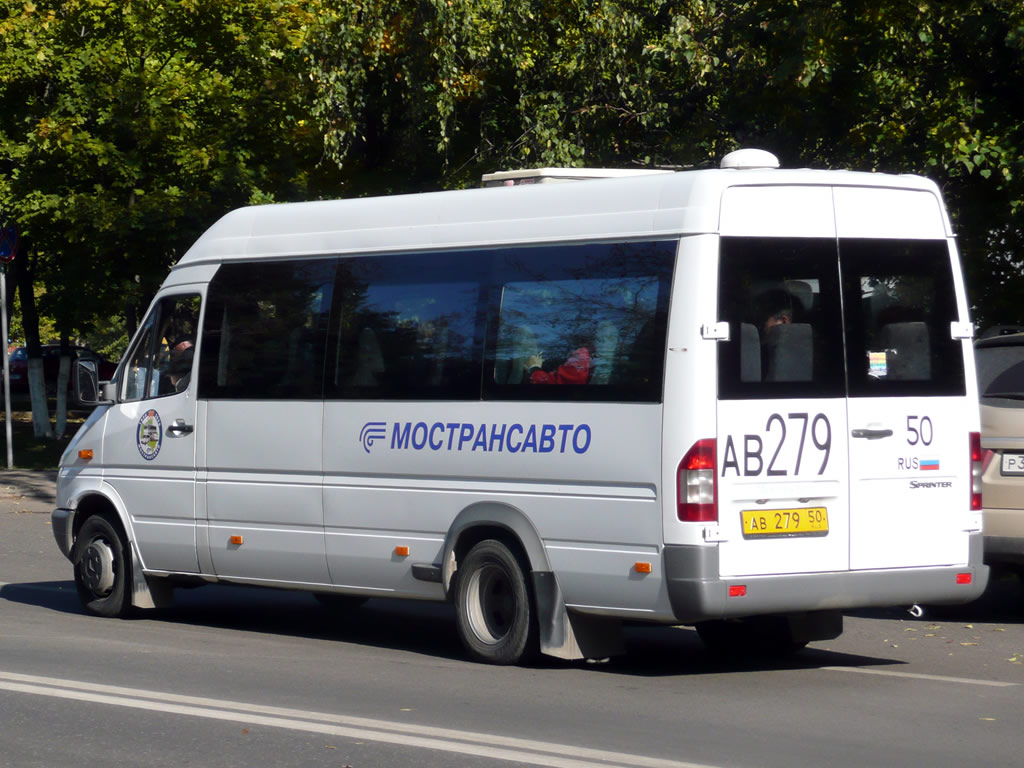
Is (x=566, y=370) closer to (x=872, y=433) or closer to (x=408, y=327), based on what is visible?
(x=408, y=327)

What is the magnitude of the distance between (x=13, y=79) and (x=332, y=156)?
25.2 feet

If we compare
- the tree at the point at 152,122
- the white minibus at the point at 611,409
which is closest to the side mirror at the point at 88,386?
the white minibus at the point at 611,409

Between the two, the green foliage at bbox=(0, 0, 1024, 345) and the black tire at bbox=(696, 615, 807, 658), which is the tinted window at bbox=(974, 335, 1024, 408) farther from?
the green foliage at bbox=(0, 0, 1024, 345)

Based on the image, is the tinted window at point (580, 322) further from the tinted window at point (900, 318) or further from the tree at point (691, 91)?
the tree at point (691, 91)

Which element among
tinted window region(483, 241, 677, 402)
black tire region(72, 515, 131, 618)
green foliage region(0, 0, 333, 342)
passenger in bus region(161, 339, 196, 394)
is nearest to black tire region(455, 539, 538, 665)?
tinted window region(483, 241, 677, 402)

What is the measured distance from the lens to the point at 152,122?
2303cm

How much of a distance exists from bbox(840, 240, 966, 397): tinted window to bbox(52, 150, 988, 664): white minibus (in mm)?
15

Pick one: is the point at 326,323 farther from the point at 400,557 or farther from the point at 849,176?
the point at 849,176

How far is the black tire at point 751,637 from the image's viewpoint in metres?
9.60

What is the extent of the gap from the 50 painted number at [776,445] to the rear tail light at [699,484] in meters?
0.09

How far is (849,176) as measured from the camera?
8719 millimetres

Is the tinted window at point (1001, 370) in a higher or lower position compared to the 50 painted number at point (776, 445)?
higher

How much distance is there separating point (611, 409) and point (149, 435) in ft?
12.6

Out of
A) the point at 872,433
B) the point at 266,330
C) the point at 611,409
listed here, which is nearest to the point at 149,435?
the point at 266,330
